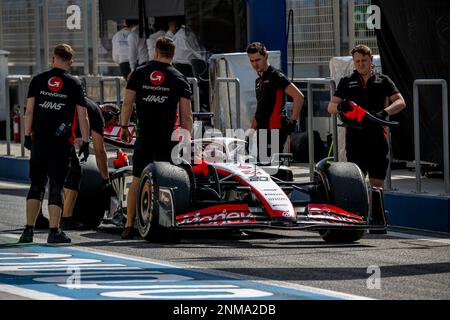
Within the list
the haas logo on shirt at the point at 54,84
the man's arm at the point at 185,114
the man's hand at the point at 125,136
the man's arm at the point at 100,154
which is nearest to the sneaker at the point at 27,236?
the man's hand at the point at 125,136

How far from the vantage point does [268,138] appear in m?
14.9

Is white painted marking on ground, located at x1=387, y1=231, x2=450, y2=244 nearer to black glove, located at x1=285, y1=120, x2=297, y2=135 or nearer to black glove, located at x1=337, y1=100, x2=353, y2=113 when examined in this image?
black glove, located at x1=337, y1=100, x2=353, y2=113

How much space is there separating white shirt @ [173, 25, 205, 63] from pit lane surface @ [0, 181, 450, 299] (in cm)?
807

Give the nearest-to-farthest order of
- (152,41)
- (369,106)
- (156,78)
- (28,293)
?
(28,293) < (156,78) < (369,106) < (152,41)

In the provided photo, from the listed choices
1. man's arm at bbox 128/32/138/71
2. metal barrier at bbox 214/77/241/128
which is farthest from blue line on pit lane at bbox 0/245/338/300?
man's arm at bbox 128/32/138/71

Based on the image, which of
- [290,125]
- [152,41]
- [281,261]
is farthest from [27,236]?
[152,41]

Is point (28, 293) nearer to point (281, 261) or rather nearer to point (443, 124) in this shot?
point (281, 261)

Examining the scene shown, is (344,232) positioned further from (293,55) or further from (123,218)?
(293,55)

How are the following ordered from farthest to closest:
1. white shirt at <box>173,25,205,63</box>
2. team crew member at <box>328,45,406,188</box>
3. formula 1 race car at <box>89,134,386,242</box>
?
white shirt at <box>173,25,205,63</box> → team crew member at <box>328,45,406,188</box> → formula 1 race car at <box>89,134,386,242</box>

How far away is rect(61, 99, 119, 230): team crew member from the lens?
14.6 metres

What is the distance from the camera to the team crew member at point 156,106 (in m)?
13.6

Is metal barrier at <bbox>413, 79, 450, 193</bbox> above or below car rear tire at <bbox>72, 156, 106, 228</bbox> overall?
above

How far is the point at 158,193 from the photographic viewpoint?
13008mm

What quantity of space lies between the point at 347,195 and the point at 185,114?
5.55 ft
